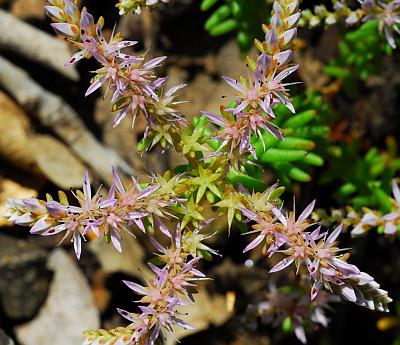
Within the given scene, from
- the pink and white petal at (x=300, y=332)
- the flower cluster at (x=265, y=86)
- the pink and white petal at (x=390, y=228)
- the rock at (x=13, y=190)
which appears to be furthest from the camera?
the rock at (x=13, y=190)

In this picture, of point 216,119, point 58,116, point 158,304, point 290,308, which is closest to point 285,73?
point 216,119

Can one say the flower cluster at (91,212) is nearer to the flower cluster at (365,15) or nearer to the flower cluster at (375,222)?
the flower cluster at (375,222)

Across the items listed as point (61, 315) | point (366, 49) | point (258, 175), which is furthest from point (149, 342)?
point (366, 49)

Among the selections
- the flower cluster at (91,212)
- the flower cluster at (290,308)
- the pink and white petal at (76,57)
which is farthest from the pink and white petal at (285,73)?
the flower cluster at (290,308)

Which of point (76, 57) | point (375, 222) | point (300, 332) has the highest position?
point (76, 57)

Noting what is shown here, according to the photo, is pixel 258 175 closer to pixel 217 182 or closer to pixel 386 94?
pixel 217 182

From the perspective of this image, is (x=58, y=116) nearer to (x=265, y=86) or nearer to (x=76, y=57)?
(x=76, y=57)

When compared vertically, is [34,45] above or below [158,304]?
above
